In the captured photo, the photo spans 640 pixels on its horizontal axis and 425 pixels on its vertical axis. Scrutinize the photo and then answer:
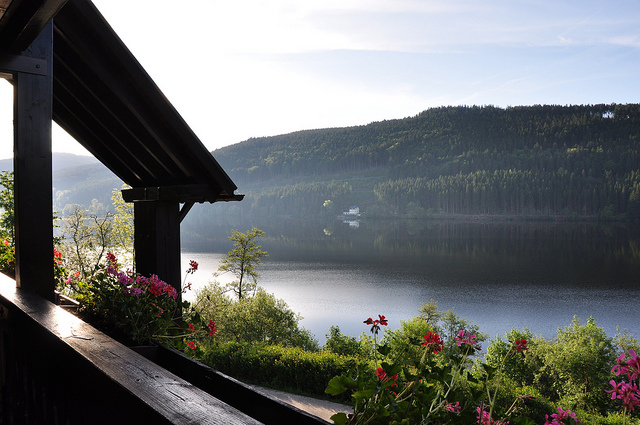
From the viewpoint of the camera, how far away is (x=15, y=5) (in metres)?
2.12

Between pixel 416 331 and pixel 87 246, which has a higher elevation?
pixel 87 246

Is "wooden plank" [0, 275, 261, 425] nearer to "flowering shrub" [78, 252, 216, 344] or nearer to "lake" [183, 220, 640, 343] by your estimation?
"flowering shrub" [78, 252, 216, 344]

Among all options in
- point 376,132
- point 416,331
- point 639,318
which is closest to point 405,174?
point 376,132

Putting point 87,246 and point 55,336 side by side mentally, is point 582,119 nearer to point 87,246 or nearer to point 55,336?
point 87,246

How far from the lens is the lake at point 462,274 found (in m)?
38.0

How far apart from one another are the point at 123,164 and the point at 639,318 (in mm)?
41245

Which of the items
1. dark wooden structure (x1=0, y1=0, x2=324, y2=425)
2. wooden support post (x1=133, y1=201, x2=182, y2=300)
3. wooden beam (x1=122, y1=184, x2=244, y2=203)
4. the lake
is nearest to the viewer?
dark wooden structure (x1=0, y1=0, x2=324, y2=425)

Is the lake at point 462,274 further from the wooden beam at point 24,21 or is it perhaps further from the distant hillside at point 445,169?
the wooden beam at point 24,21

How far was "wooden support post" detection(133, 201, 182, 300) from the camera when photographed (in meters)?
4.27

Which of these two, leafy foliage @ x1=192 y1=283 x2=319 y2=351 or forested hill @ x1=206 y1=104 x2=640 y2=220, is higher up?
forested hill @ x1=206 y1=104 x2=640 y2=220


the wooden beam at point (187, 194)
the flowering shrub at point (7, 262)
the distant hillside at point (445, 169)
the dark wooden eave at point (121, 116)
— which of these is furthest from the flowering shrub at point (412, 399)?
the distant hillside at point (445, 169)

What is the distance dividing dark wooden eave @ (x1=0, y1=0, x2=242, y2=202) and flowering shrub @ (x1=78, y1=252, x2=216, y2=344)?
1129mm

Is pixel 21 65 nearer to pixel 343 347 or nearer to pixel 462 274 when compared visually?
pixel 343 347

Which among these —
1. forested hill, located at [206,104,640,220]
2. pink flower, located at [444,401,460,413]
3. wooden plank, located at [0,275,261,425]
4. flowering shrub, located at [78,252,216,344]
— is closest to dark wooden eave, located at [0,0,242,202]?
flowering shrub, located at [78,252,216,344]
